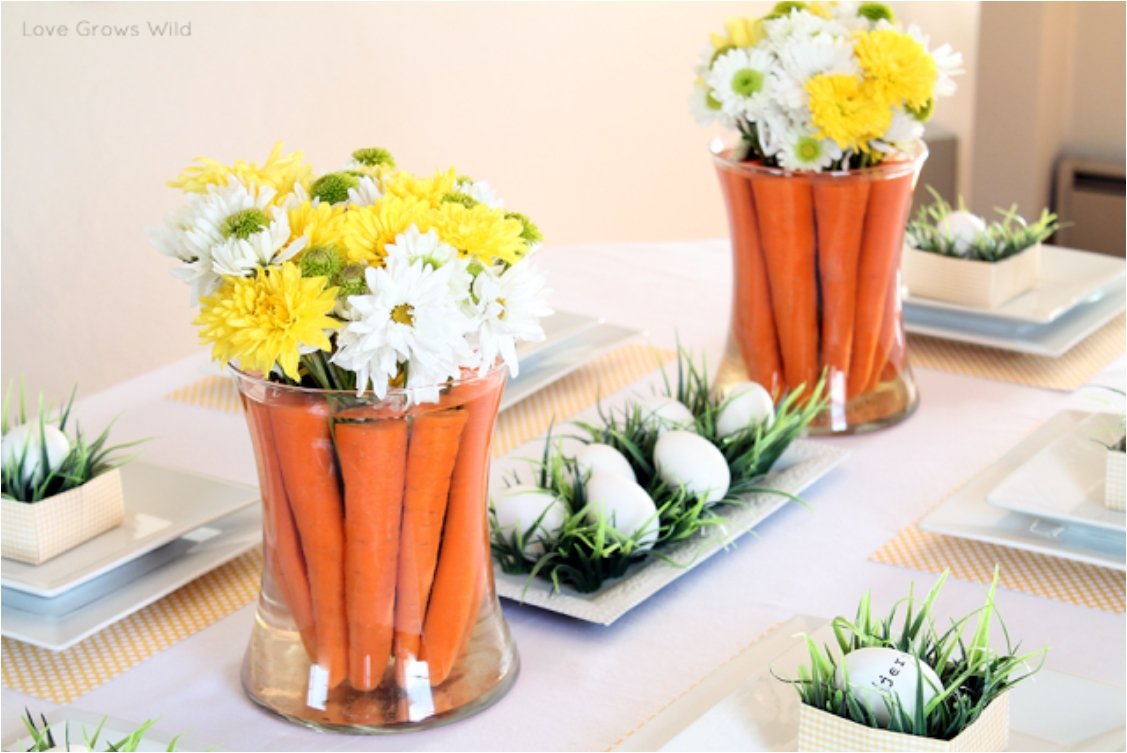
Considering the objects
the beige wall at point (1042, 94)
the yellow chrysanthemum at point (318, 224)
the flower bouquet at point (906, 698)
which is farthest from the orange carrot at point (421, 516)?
the beige wall at point (1042, 94)

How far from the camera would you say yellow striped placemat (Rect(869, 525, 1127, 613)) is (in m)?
1.00

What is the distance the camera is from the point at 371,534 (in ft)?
2.67

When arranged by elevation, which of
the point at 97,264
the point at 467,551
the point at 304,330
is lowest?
the point at 97,264

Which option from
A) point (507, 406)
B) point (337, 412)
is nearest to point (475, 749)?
point (337, 412)

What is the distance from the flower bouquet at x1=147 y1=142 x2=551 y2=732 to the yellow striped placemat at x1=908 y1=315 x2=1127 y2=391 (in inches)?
28.2

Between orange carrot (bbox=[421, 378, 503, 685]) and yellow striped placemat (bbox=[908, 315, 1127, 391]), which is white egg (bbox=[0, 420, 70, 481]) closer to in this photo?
orange carrot (bbox=[421, 378, 503, 685])

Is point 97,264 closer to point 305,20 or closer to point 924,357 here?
point 305,20

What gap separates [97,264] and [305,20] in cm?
66

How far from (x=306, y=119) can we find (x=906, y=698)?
97.4 inches

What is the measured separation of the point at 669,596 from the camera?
1.01 m

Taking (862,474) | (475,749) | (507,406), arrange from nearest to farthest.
Answer: (475,749) < (862,474) < (507,406)

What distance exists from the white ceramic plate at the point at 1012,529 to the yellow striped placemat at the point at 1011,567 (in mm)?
13

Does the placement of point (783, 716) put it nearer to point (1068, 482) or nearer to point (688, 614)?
point (688, 614)

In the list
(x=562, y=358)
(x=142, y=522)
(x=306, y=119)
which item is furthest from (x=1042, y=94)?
(x=142, y=522)
